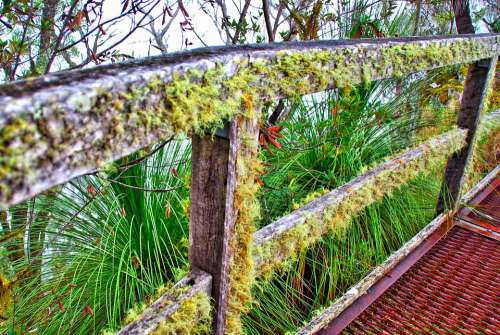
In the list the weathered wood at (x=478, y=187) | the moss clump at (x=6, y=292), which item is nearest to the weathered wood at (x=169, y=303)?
the moss clump at (x=6, y=292)

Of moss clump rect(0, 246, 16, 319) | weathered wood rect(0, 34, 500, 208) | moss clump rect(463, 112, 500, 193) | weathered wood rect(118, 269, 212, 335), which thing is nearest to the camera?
weathered wood rect(0, 34, 500, 208)

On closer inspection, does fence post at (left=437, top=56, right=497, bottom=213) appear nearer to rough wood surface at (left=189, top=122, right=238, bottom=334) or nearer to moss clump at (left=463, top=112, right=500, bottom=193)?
moss clump at (left=463, top=112, right=500, bottom=193)

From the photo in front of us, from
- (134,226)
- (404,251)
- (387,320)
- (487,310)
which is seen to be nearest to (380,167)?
(404,251)

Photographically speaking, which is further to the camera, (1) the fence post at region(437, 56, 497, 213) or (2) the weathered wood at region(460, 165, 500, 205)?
(2) the weathered wood at region(460, 165, 500, 205)

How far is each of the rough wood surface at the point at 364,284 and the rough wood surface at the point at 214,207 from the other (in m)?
0.51

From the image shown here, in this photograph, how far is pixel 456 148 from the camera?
6.91ft

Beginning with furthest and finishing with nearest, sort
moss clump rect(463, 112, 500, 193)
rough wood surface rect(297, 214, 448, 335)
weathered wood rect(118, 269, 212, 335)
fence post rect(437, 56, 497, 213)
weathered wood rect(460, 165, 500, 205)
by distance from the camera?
moss clump rect(463, 112, 500, 193) → weathered wood rect(460, 165, 500, 205) → fence post rect(437, 56, 497, 213) → rough wood surface rect(297, 214, 448, 335) → weathered wood rect(118, 269, 212, 335)

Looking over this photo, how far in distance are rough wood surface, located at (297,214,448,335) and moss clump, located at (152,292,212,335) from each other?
19.7 inches

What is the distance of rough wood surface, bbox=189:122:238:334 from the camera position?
0.85 metres

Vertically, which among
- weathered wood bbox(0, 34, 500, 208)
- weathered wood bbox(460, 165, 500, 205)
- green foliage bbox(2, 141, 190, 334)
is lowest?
weathered wood bbox(460, 165, 500, 205)

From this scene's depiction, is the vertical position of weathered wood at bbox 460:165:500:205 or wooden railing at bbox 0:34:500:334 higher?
wooden railing at bbox 0:34:500:334

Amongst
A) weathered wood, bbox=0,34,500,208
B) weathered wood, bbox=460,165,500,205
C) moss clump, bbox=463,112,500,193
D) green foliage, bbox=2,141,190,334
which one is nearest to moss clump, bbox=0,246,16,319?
green foliage, bbox=2,141,190,334

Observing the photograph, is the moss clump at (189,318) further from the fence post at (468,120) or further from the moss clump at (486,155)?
the moss clump at (486,155)

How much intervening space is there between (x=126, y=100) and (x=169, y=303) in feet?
1.56
